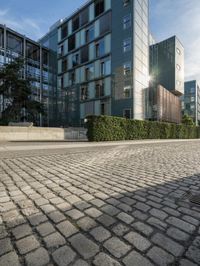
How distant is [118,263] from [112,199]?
1475 millimetres

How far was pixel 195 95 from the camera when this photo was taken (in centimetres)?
7706

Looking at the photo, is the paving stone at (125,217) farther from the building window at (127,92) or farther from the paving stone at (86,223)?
the building window at (127,92)

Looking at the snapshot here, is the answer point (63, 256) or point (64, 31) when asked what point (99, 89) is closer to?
point (64, 31)

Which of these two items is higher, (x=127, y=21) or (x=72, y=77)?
(x=127, y=21)

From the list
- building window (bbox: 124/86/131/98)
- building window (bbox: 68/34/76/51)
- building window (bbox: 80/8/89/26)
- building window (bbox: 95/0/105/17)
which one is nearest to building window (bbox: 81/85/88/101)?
building window (bbox: 124/86/131/98)

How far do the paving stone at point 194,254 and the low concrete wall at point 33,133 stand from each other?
16.2m

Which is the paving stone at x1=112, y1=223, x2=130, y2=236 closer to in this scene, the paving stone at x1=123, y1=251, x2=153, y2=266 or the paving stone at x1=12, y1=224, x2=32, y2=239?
the paving stone at x1=123, y1=251, x2=153, y2=266

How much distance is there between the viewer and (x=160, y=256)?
1856 millimetres

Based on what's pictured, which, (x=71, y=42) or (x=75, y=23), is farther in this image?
(x=71, y=42)

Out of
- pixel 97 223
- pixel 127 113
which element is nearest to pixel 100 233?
pixel 97 223

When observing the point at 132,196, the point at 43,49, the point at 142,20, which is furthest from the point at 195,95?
the point at 132,196

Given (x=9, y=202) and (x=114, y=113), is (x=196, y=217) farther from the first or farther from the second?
(x=114, y=113)

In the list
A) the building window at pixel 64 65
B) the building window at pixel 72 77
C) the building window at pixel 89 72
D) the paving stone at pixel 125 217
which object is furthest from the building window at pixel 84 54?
the paving stone at pixel 125 217

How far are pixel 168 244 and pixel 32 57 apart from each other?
1737 inches
